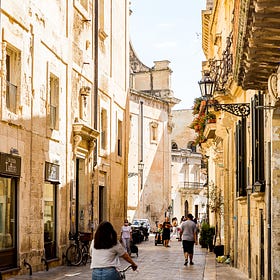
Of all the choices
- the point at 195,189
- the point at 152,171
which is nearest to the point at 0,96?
the point at 152,171

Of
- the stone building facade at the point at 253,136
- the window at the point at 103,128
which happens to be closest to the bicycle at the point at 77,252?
the stone building facade at the point at 253,136

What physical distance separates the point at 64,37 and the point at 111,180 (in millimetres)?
8214

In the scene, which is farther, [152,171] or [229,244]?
[152,171]

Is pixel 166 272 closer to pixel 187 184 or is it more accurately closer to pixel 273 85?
pixel 273 85

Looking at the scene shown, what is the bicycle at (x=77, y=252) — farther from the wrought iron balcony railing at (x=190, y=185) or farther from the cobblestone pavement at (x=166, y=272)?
the wrought iron balcony railing at (x=190, y=185)

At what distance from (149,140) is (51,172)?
40.7 meters

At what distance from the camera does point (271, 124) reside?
12.9 meters

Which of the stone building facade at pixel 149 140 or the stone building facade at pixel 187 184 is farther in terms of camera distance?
the stone building facade at pixel 187 184

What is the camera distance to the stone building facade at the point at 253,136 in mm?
10633

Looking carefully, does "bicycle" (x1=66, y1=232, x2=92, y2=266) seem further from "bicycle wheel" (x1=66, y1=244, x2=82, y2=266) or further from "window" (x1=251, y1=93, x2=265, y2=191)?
"window" (x1=251, y1=93, x2=265, y2=191)

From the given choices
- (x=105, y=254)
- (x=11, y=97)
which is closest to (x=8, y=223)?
(x=11, y=97)

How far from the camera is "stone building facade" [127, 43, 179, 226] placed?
59625 mm

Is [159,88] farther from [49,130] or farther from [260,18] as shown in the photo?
[260,18]

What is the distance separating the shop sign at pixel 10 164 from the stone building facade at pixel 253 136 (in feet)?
16.4
